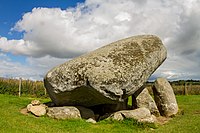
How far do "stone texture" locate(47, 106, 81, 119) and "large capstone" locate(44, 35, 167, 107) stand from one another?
31.5 inches

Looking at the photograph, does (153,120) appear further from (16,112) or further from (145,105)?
(16,112)

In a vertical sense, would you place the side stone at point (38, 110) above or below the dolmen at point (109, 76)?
below

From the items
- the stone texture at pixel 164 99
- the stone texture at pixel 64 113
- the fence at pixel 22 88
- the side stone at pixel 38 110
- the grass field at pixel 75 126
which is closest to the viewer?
the grass field at pixel 75 126

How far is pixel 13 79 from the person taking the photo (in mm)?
42062

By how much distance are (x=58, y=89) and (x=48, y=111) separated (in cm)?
148

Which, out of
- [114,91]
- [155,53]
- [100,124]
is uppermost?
[155,53]

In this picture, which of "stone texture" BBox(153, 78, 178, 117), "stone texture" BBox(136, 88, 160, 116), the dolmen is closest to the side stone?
the dolmen

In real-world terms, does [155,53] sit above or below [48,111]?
above

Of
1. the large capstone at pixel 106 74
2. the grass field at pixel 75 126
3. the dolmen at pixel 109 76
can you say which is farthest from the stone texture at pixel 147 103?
the grass field at pixel 75 126

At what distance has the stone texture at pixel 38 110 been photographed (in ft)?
56.2

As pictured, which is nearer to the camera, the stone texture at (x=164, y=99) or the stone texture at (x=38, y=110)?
the stone texture at (x=38, y=110)

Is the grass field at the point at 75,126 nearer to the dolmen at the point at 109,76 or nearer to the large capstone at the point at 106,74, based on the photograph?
the dolmen at the point at 109,76


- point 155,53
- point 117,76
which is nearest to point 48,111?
point 117,76

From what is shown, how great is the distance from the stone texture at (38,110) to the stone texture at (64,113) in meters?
0.46
